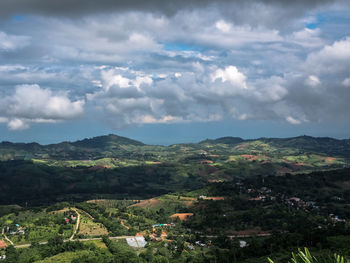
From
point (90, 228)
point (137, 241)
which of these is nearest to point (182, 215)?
point (137, 241)

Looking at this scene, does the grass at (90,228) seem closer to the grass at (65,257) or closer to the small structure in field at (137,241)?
the small structure in field at (137,241)

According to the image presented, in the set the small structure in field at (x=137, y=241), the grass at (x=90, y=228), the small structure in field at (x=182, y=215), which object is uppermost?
the small structure in field at (x=182, y=215)

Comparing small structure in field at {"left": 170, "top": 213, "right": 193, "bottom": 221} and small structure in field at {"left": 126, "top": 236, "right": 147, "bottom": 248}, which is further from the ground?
small structure in field at {"left": 170, "top": 213, "right": 193, "bottom": 221}

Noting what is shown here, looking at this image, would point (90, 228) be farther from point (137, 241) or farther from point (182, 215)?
point (182, 215)

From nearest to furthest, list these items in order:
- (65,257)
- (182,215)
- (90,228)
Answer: (65,257)
(90,228)
(182,215)

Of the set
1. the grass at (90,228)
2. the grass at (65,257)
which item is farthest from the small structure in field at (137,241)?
the grass at (65,257)

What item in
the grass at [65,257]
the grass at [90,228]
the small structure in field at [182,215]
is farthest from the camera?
the small structure in field at [182,215]

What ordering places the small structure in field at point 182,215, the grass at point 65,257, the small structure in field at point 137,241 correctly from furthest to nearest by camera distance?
1. the small structure in field at point 182,215
2. the small structure in field at point 137,241
3. the grass at point 65,257

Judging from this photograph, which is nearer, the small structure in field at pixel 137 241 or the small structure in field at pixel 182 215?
the small structure in field at pixel 137 241

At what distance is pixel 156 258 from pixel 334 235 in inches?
2744

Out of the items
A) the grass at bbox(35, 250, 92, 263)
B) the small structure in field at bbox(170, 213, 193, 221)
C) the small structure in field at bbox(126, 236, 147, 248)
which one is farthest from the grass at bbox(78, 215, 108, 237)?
the small structure in field at bbox(170, 213, 193, 221)

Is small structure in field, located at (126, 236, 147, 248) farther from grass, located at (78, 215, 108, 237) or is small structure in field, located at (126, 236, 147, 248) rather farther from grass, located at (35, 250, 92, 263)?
grass, located at (35, 250, 92, 263)

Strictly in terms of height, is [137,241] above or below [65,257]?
below

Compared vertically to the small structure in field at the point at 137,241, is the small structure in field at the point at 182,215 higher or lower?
higher
